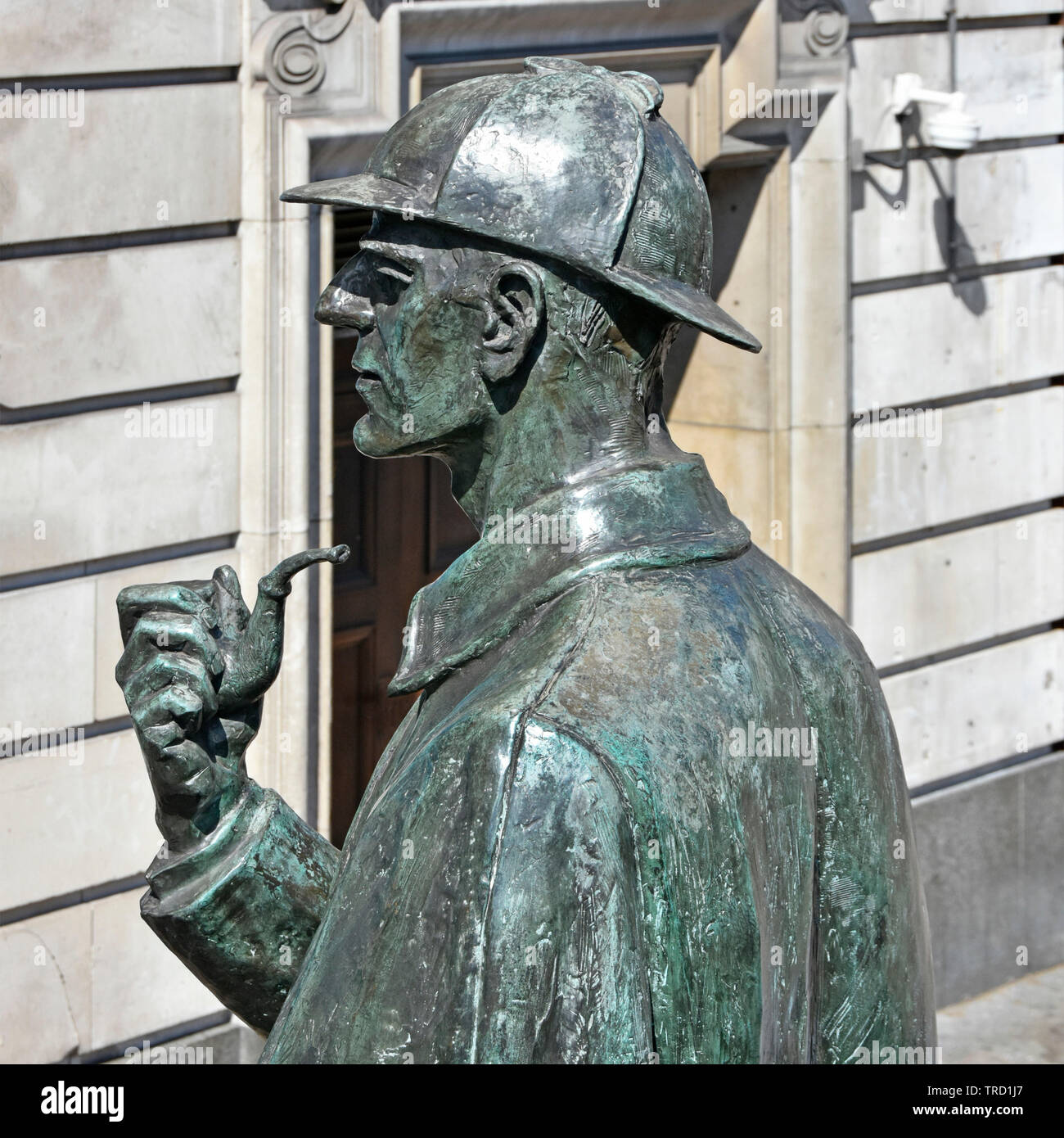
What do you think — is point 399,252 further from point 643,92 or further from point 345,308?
point 643,92

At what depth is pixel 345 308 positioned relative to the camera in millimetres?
2730

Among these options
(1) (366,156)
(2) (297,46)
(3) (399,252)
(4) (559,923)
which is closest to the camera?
(4) (559,923)

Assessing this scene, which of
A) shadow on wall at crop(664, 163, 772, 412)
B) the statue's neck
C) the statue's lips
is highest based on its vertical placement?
shadow on wall at crop(664, 163, 772, 412)

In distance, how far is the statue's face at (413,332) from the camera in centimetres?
264

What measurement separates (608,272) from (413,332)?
0.29 metres

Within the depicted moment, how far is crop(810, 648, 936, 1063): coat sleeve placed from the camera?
9.02 feet

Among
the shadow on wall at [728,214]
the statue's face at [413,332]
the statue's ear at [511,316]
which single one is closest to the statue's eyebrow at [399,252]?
the statue's face at [413,332]

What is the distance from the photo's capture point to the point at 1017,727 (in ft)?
30.6

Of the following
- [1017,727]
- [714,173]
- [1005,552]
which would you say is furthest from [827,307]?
[1017,727]

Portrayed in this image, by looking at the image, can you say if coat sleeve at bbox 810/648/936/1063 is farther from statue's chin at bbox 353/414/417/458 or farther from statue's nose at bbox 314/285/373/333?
statue's nose at bbox 314/285/373/333

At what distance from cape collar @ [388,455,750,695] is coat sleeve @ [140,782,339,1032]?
14.1 inches

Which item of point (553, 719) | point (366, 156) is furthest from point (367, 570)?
point (553, 719)

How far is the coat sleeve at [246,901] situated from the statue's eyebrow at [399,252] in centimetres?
77

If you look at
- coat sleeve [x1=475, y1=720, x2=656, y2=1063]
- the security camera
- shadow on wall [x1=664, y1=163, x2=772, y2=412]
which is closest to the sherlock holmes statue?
coat sleeve [x1=475, y1=720, x2=656, y2=1063]
